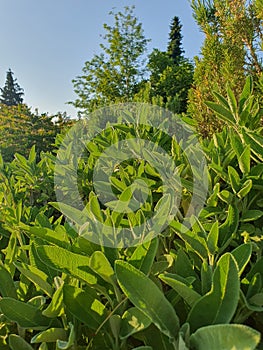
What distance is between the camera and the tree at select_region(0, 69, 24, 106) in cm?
4828

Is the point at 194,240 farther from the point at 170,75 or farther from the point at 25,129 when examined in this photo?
the point at 25,129

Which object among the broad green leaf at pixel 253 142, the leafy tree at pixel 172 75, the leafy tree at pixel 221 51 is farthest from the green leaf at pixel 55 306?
the leafy tree at pixel 172 75

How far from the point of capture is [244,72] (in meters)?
2.58

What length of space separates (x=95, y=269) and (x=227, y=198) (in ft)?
1.49

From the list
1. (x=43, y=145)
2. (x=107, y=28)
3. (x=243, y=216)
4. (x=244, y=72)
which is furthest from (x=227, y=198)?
(x=107, y=28)

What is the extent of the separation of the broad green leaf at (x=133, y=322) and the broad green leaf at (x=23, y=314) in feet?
0.55

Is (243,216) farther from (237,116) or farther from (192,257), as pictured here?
(237,116)

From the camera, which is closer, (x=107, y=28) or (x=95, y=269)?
(x=95, y=269)

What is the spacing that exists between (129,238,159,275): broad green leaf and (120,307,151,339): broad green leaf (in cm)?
8

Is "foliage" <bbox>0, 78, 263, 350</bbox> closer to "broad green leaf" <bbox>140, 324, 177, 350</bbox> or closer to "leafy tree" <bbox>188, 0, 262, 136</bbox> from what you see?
"broad green leaf" <bbox>140, 324, 177, 350</bbox>

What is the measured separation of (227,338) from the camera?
18.1 inches

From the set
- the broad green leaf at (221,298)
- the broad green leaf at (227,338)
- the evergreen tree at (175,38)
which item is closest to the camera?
the broad green leaf at (227,338)

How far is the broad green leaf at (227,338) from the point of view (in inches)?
17.1

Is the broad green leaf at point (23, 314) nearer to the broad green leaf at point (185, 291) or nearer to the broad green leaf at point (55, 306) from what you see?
the broad green leaf at point (55, 306)
